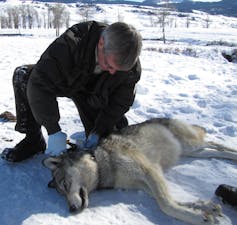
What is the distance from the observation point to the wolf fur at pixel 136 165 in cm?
285

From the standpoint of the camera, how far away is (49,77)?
3096 millimetres

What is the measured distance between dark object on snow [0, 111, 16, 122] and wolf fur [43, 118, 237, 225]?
181 centimetres

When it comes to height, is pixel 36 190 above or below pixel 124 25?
below

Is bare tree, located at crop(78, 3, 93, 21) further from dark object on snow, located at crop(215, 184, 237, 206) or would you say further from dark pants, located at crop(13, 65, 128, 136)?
dark object on snow, located at crop(215, 184, 237, 206)

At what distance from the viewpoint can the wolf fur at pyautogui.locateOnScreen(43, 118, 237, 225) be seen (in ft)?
9.34

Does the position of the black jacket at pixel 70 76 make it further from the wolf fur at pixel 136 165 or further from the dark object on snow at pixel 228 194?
the dark object on snow at pixel 228 194

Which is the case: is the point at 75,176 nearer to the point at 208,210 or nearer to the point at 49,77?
the point at 49,77

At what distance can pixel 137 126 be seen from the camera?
12.8ft

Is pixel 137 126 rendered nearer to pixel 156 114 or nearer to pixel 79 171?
pixel 79 171

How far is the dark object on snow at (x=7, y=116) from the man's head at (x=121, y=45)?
2473 mm

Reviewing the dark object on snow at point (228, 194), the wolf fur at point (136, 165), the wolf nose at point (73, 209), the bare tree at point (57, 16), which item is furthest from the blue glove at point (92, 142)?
the bare tree at point (57, 16)

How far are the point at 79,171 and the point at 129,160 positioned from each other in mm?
439

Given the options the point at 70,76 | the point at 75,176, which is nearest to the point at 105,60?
the point at 70,76

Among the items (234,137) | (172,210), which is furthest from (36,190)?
(234,137)
